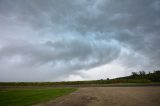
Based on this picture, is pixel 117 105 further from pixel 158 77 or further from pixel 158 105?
pixel 158 77

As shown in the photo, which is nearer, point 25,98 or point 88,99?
point 88,99

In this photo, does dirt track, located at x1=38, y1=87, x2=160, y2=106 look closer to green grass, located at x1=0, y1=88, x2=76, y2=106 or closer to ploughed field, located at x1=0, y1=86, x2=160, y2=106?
ploughed field, located at x1=0, y1=86, x2=160, y2=106

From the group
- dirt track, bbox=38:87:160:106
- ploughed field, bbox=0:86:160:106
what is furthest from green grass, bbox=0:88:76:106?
dirt track, bbox=38:87:160:106

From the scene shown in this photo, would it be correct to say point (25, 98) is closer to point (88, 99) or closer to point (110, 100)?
point (88, 99)

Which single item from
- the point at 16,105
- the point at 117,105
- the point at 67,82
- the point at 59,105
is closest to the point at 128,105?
the point at 117,105

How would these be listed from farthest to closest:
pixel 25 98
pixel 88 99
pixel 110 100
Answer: pixel 25 98
pixel 88 99
pixel 110 100

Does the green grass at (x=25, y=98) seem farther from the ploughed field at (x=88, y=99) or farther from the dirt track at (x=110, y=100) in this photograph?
the dirt track at (x=110, y=100)

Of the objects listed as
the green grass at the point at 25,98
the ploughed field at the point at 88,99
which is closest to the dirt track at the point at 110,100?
the ploughed field at the point at 88,99

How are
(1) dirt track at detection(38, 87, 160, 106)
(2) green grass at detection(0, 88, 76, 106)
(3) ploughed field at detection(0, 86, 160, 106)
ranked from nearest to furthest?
(1) dirt track at detection(38, 87, 160, 106), (3) ploughed field at detection(0, 86, 160, 106), (2) green grass at detection(0, 88, 76, 106)

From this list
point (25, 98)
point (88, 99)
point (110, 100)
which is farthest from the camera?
point (25, 98)

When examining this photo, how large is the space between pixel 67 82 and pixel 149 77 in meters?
34.2

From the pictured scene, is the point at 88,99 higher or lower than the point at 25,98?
lower

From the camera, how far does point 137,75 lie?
88062mm

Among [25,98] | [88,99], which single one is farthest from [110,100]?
[25,98]
